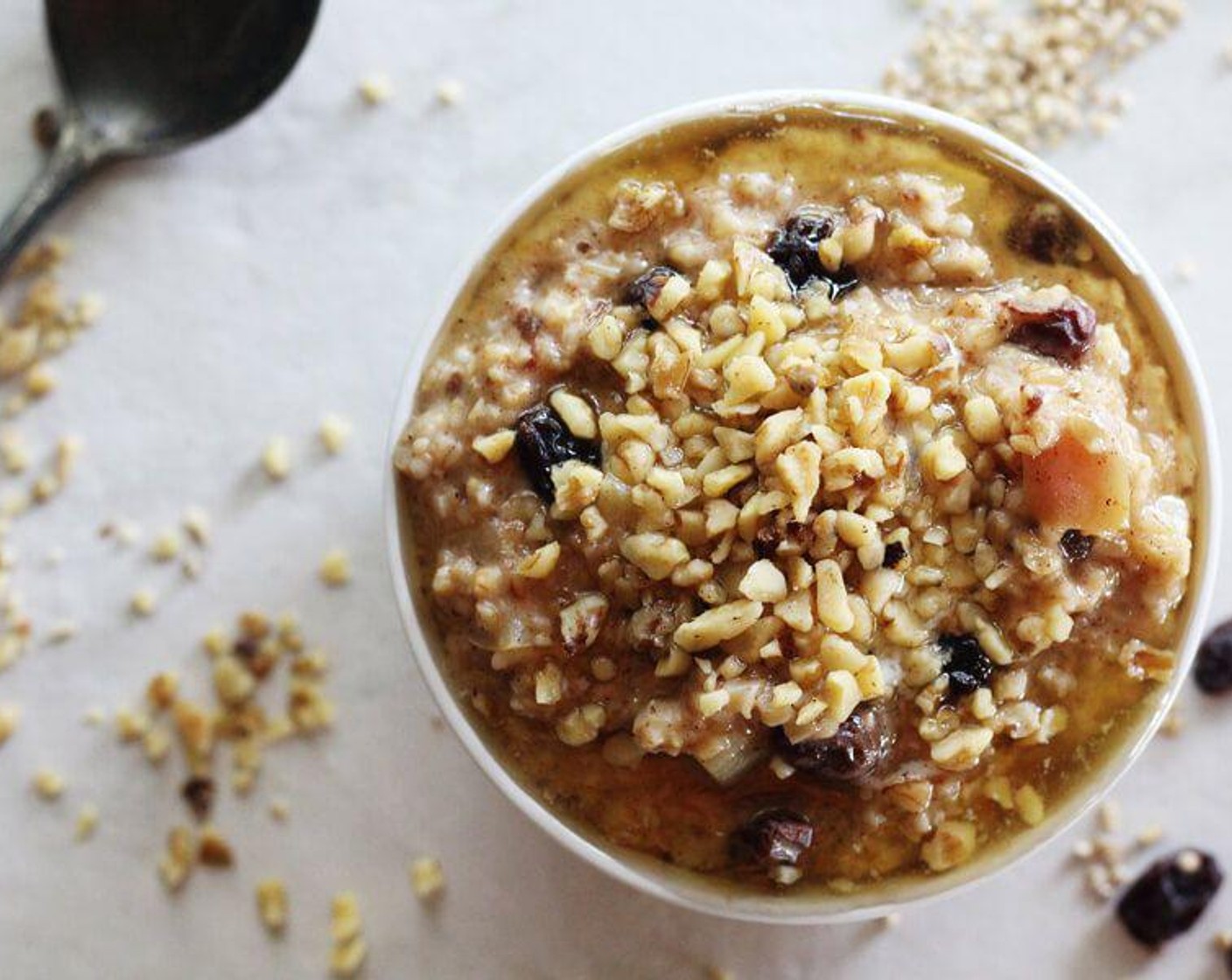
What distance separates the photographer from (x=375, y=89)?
7.00 ft

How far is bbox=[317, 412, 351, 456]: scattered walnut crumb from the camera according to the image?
2.11 m

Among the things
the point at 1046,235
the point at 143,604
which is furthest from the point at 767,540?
the point at 143,604

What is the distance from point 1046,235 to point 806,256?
0.26 meters

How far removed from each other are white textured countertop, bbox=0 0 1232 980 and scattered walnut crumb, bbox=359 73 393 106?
0.02 meters

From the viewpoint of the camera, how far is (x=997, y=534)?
1.46 metres

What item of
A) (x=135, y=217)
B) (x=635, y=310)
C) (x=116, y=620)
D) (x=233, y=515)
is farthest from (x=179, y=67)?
(x=635, y=310)

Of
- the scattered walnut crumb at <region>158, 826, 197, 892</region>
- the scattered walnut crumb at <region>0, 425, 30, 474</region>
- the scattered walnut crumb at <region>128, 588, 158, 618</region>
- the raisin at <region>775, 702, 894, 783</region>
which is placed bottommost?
the scattered walnut crumb at <region>158, 826, 197, 892</region>

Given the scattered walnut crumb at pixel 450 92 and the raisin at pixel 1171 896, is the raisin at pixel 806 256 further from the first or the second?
the raisin at pixel 1171 896

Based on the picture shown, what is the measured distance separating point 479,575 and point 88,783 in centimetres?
91

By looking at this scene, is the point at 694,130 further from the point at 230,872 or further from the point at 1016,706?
the point at 230,872

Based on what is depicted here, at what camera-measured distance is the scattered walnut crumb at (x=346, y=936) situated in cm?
208

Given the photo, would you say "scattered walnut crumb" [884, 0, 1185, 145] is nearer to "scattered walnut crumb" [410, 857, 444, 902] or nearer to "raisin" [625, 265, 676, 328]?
"raisin" [625, 265, 676, 328]

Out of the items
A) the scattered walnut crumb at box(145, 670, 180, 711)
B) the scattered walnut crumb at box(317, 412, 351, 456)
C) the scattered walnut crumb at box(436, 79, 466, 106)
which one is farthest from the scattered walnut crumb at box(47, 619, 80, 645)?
the scattered walnut crumb at box(436, 79, 466, 106)

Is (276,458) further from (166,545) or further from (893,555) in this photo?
(893,555)
